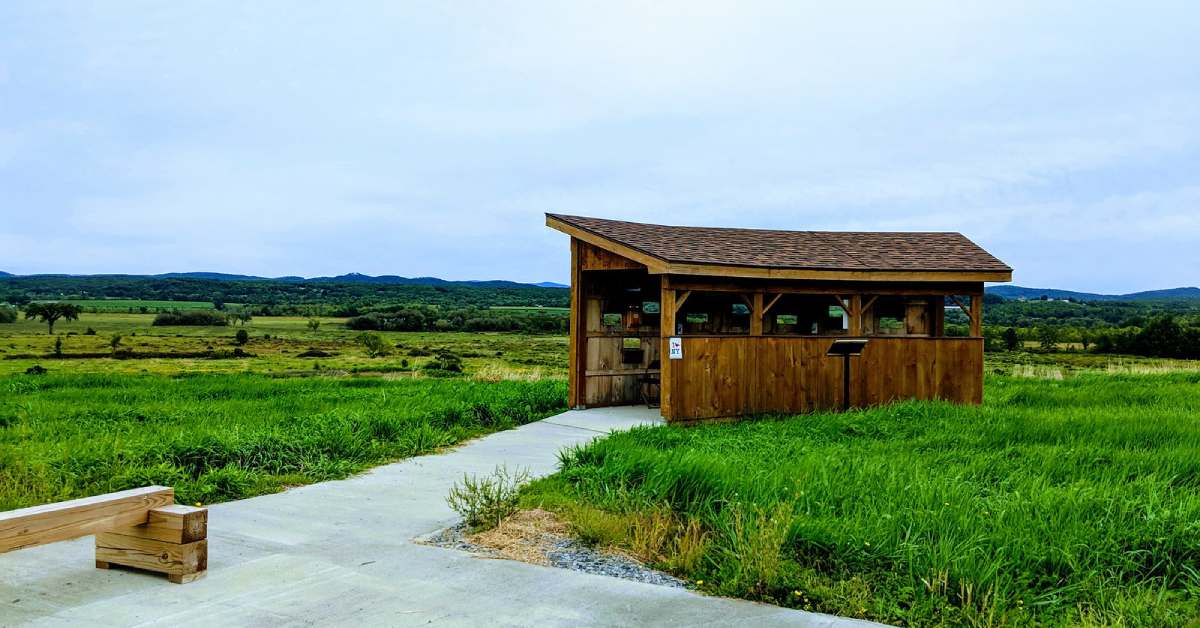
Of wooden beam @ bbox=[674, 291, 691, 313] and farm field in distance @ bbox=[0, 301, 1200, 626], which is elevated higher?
wooden beam @ bbox=[674, 291, 691, 313]

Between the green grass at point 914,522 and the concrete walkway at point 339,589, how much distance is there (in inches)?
20.8

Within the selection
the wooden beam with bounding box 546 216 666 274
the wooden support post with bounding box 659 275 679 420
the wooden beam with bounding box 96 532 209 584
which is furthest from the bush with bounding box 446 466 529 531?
the wooden beam with bounding box 546 216 666 274

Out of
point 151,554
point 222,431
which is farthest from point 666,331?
point 151,554

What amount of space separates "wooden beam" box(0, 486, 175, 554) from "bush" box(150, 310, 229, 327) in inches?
3534

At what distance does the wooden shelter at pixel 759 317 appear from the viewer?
14367 millimetres

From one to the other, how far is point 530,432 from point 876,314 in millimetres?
7572

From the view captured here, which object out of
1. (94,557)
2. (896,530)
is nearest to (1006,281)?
(896,530)

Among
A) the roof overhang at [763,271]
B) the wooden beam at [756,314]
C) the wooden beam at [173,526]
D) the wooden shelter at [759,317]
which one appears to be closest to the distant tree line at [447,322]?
the wooden shelter at [759,317]

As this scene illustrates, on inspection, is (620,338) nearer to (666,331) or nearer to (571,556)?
(666,331)

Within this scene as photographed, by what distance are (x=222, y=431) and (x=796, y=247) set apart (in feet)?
34.8

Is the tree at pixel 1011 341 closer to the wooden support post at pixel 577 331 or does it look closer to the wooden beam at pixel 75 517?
the wooden support post at pixel 577 331

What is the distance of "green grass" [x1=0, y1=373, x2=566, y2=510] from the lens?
8734 millimetres

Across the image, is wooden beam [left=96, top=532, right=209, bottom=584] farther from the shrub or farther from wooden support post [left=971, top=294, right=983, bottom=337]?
the shrub

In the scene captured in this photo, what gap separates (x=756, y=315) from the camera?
15195 mm
